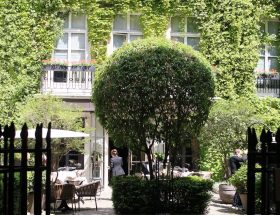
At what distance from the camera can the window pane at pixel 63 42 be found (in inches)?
950

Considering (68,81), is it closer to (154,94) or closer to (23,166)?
(154,94)

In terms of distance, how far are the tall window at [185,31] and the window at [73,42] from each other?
155 inches

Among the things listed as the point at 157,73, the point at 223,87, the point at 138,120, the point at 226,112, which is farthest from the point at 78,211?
the point at 223,87

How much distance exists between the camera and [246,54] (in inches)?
963

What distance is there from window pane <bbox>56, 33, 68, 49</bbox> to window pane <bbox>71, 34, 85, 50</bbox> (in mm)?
265

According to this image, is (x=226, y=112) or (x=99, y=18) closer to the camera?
(x=226, y=112)

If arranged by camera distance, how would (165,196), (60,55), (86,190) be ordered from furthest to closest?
(60,55) → (86,190) → (165,196)

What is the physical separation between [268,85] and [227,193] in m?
9.61

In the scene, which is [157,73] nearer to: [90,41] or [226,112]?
[226,112]

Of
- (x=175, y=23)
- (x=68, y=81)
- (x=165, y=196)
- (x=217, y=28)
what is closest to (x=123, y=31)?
(x=175, y=23)

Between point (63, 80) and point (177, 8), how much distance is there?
5.94 meters

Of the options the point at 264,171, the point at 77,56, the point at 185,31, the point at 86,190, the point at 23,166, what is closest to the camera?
the point at 23,166

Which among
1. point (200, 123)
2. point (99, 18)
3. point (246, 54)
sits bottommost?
point (200, 123)

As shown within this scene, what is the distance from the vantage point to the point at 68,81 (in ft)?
77.2
